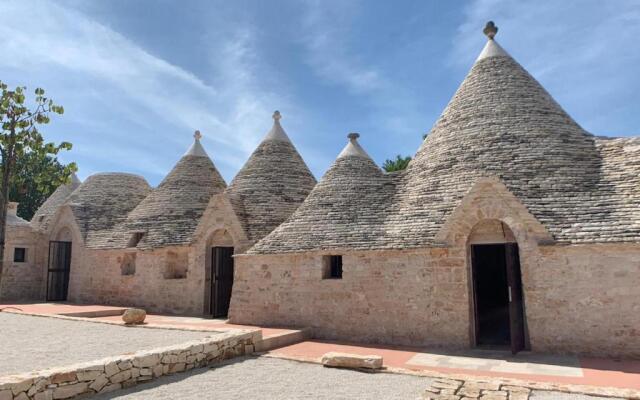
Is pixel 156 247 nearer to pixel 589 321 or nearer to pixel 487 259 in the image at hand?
pixel 487 259

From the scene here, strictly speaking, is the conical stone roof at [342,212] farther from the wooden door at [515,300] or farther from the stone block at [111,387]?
the stone block at [111,387]

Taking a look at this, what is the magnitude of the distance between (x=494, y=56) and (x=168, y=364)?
1206 cm

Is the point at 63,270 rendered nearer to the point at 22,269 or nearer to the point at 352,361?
the point at 22,269

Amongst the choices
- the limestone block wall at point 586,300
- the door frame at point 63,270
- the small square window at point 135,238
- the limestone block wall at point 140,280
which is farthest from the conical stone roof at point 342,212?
the door frame at point 63,270

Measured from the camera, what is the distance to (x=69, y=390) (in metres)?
5.64

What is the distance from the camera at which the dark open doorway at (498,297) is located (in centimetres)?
895

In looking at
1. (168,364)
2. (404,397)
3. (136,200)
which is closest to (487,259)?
(404,397)

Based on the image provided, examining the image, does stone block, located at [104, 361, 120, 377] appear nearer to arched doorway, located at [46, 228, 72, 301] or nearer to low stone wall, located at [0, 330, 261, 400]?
low stone wall, located at [0, 330, 261, 400]

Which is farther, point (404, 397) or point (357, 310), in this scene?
point (357, 310)

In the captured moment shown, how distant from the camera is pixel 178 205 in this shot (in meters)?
17.4

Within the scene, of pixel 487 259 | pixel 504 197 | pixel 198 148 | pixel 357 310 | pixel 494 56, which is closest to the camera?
pixel 504 197

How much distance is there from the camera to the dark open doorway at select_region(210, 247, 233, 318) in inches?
564

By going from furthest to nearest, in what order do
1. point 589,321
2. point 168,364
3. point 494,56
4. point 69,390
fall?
point 494,56
point 589,321
point 168,364
point 69,390

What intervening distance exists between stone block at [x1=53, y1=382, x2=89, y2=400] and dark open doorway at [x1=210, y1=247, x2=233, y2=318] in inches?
330
